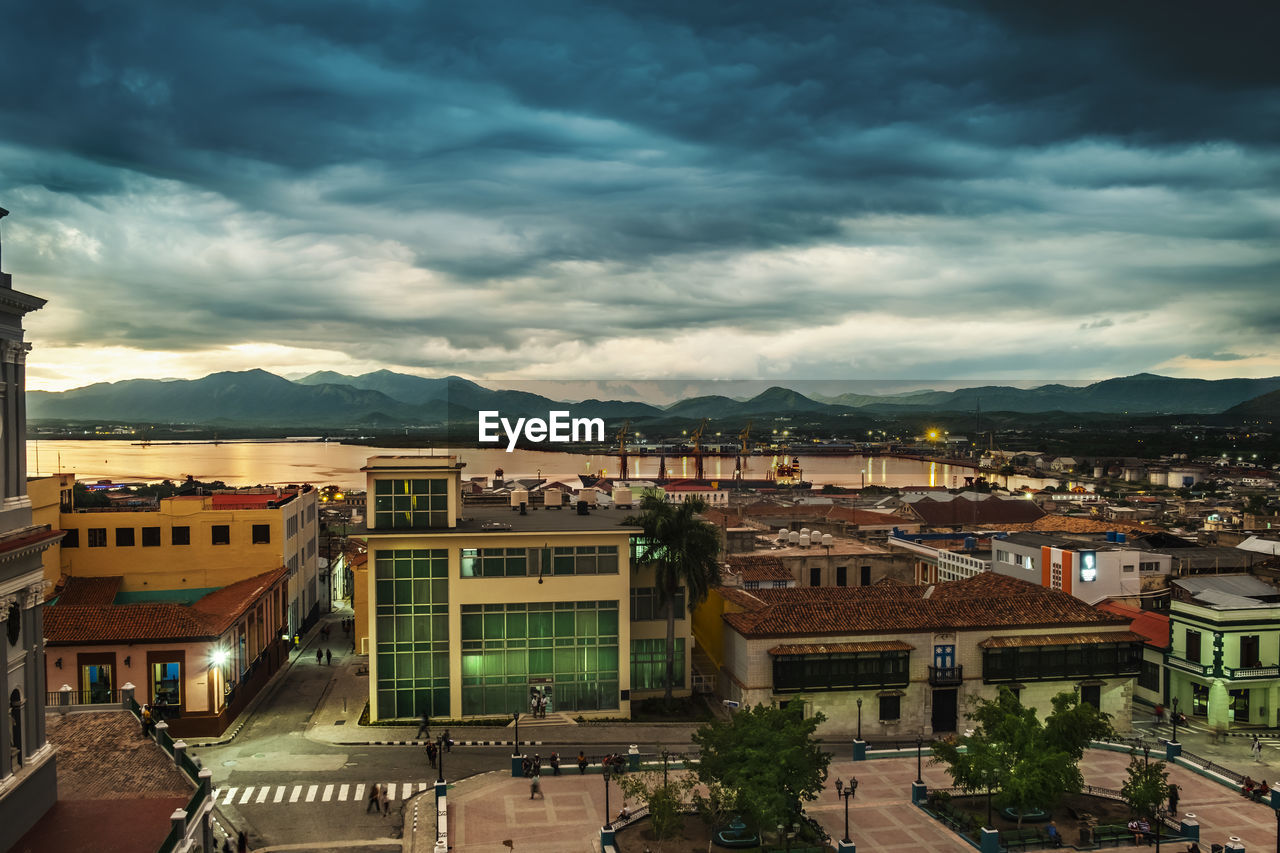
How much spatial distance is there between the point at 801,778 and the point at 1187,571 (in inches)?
1926

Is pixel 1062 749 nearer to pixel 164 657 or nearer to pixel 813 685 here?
pixel 813 685

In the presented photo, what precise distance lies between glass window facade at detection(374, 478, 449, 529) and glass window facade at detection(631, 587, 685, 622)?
1147 cm

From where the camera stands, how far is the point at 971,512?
116312 millimetres

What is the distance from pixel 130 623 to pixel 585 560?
74.4 ft

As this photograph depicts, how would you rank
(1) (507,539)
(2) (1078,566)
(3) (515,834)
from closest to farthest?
(3) (515,834) < (1) (507,539) < (2) (1078,566)

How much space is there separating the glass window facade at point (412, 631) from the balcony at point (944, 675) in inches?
1002

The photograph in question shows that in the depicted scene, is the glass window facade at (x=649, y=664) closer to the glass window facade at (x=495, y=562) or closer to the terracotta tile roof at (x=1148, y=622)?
the glass window facade at (x=495, y=562)

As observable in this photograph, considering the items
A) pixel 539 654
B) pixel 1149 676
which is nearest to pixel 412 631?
pixel 539 654

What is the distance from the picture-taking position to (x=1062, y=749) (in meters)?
37.8

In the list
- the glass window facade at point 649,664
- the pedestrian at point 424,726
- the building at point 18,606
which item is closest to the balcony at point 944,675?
the glass window facade at point 649,664

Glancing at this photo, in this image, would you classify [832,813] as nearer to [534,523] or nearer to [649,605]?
[649,605]

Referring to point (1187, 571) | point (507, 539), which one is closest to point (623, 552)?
point (507, 539)

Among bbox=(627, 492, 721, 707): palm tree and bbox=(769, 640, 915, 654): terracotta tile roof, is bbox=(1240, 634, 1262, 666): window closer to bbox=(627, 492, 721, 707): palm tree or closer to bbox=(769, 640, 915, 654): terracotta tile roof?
bbox=(769, 640, 915, 654): terracotta tile roof

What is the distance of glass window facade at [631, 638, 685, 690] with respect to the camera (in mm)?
53781
